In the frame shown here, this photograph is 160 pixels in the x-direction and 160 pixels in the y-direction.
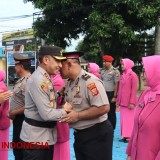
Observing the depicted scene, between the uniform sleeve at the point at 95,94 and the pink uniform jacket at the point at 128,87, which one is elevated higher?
the uniform sleeve at the point at 95,94

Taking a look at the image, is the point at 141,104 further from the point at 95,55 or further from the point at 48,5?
the point at 95,55

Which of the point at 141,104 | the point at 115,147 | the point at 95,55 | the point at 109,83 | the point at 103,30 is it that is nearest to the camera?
the point at 141,104

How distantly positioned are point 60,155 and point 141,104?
4.82ft

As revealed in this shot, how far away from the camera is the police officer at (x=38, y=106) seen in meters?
2.93

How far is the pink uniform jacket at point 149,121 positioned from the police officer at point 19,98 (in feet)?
5.33

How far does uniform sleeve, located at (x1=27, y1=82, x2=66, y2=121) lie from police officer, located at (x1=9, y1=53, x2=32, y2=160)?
1014 mm

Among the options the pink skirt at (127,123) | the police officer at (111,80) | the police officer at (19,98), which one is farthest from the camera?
the police officer at (111,80)

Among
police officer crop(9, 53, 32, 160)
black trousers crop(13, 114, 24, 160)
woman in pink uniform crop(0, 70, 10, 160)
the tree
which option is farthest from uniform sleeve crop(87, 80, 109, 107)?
the tree

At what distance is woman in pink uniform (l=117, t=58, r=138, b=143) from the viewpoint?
6465 millimetres

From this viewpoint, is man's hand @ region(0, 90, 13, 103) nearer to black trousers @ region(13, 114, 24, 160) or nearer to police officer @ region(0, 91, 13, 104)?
police officer @ region(0, 91, 13, 104)

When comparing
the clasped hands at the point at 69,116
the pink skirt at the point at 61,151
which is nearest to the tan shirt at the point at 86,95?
the clasped hands at the point at 69,116

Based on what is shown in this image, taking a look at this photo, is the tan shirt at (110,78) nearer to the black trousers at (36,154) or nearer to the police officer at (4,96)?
the police officer at (4,96)

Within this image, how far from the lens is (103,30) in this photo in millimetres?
12617

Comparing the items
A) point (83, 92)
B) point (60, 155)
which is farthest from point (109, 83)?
point (83, 92)
